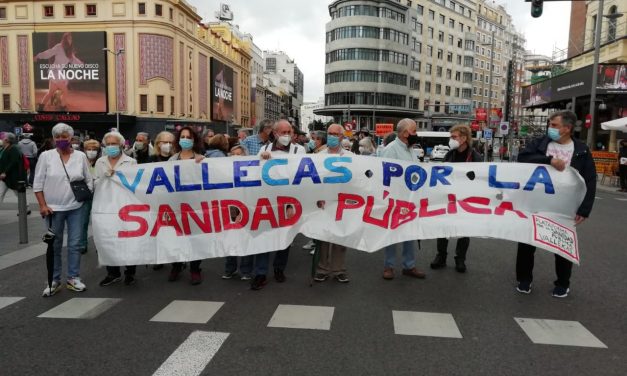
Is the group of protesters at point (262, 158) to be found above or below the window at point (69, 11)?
below

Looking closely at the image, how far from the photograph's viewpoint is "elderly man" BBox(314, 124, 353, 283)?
5.90 meters

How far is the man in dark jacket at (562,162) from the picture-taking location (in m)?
5.21

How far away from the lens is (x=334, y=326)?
14.5ft

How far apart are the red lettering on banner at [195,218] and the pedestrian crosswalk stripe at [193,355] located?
1.61m

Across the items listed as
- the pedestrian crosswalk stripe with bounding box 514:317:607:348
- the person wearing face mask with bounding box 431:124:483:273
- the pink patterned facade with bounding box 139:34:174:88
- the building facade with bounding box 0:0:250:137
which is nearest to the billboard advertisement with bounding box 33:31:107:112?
the building facade with bounding box 0:0:250:137

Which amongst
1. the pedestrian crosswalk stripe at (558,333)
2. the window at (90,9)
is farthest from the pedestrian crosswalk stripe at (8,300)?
the window at (90,9)

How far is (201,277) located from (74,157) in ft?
6.75

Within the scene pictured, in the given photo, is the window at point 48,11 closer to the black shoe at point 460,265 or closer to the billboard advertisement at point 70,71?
the billboard advertisement at point 70,71

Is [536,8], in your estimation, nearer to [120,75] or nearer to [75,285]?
[75,285]

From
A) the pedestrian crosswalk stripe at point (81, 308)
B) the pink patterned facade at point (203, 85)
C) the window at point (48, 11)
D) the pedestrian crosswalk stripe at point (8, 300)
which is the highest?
the window at point (48, 11)

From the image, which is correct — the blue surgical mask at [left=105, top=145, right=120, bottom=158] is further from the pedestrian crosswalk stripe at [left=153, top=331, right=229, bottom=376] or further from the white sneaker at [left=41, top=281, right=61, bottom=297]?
the pedestrian crosswalk stripe at [left=153, top=331, right=229, bottom=376]

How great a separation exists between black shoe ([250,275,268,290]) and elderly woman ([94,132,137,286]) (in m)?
1.51

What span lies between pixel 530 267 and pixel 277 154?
Result: 3.20 metres

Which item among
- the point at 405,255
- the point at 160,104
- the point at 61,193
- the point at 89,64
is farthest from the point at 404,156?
the point at 89,64
